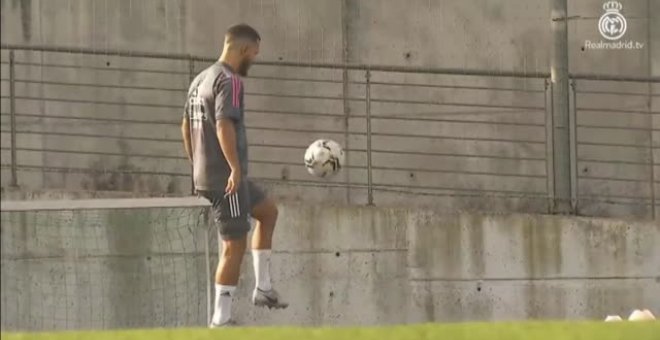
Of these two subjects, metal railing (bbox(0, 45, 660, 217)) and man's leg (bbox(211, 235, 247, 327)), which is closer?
man's leg (bbox(211, 235, 247, 327))

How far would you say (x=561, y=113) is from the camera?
8594 millimetres

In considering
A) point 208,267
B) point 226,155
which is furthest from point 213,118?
point 208,267

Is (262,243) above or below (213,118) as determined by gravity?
below

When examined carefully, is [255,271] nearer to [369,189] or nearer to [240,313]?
[240,313]

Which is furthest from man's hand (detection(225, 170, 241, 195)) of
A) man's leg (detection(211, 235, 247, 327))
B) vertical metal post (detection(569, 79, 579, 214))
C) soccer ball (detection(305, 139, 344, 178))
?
vertical metal post (detection(569, 79, 579, 214))

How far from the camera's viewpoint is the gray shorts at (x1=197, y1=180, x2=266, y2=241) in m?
6.93

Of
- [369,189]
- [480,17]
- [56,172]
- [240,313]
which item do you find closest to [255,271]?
[240,313]

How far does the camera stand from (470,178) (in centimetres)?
905

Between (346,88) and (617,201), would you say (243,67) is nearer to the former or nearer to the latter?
(346,88)

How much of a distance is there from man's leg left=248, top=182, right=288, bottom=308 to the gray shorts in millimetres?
75

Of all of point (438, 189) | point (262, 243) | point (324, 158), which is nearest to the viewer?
point (262, 243)

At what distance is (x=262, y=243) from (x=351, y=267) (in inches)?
44.2

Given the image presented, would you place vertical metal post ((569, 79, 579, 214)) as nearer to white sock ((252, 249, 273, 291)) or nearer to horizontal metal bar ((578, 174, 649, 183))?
horizontal metal bar ((578, 174, 649, 183))

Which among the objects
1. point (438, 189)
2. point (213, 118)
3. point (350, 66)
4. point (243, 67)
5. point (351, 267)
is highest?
point (350, 66)
